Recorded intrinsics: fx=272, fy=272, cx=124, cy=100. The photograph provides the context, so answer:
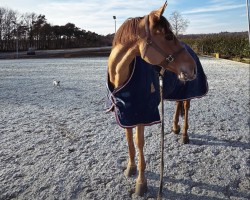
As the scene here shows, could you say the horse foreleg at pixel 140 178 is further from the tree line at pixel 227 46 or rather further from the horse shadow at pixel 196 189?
the tree line at pixel 227 46

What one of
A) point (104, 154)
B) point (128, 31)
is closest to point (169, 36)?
point (128, 31)

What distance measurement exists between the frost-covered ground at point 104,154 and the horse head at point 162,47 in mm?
1304

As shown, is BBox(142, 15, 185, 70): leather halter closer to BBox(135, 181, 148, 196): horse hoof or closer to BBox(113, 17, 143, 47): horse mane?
BBox(113, 17, 143, 47): horse mane

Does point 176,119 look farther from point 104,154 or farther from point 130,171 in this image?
point 130,171

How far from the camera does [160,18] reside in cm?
203

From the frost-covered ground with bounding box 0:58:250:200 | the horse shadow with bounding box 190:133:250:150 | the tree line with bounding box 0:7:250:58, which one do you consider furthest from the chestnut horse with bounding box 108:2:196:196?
the tree line with bounding box 0:7:250:58

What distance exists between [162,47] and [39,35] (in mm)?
52150

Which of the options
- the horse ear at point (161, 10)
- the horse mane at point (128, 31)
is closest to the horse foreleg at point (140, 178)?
the horse mane at point (128, 31)

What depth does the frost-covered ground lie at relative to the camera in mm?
2760

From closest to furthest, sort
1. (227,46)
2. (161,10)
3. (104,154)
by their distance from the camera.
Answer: (161,10) < (104,154) < (227,46)

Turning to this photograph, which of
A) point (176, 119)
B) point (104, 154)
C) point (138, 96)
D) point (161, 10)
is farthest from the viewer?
point (176, 119)

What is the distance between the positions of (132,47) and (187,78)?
1.69ft

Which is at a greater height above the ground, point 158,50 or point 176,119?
point 158,50

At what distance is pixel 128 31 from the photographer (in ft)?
7.28
